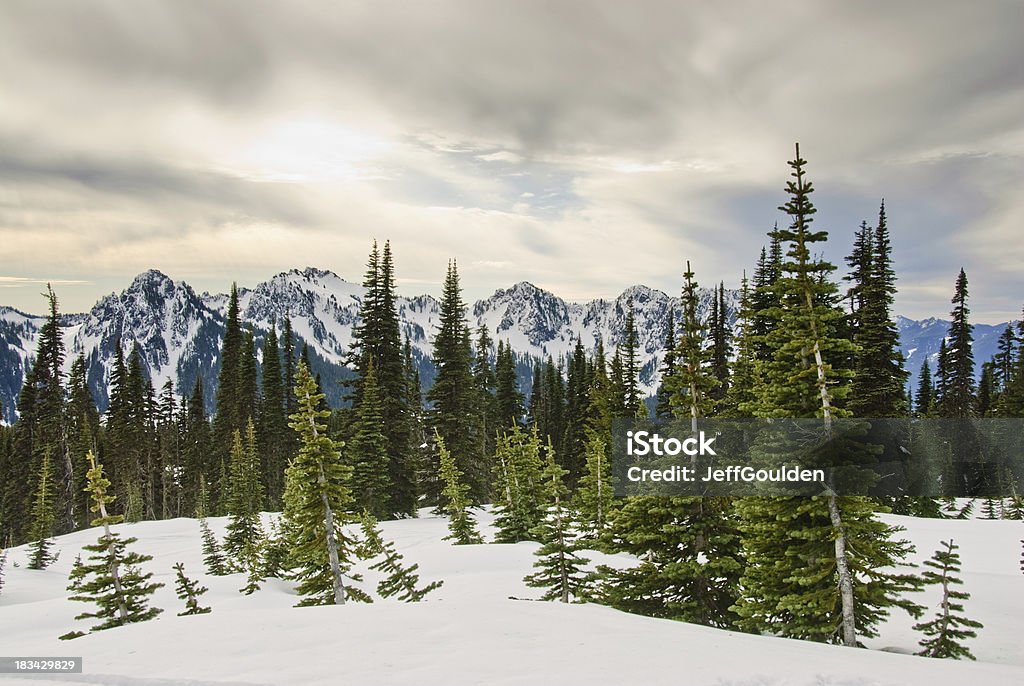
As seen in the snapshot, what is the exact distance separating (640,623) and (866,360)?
33992 millimetres

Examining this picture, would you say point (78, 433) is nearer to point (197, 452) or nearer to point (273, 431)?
point (197, 452)

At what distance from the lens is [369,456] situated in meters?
37.4

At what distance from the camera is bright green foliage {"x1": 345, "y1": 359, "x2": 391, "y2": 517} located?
37.0m

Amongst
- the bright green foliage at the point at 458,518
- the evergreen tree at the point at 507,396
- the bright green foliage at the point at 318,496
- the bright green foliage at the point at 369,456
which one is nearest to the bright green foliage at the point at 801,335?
the bright green foliage at the point at 318,496

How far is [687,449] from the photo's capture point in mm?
15688

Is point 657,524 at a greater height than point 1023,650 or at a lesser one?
greater

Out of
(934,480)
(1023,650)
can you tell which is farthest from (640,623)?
(934,480)

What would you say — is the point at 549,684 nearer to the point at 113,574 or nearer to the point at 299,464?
the point at 299,464

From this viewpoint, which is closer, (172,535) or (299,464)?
(299,464)

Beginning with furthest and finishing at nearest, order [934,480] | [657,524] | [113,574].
→ [934,480]
[113,574]
[657,524]

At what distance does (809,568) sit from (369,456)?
29.9 meters

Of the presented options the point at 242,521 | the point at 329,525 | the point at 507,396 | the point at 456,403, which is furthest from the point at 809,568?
the point at 507,396

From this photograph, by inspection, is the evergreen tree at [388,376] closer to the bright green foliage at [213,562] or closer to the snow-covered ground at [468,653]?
the bright green foliage at [213,562]

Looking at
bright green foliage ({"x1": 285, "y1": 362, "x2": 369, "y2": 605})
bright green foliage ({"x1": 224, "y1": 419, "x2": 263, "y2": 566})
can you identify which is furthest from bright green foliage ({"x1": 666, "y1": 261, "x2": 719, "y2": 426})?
bright green foliage ({"x1": 224, "y1": 419, "x2": 263, "y2": 566})
